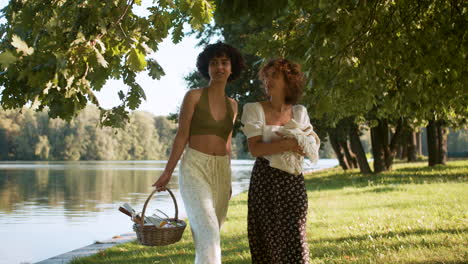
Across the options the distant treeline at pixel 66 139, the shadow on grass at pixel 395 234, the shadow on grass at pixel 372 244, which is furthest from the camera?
the distant treeline at pixel 66 139

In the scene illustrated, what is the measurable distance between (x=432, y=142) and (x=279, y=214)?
22.9 metres

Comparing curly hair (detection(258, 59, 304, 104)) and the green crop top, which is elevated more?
curly hair (detection(258, 59, 304, 104))

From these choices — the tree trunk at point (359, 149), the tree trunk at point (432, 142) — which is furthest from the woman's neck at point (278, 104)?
the tree trunk at point (432, 142)

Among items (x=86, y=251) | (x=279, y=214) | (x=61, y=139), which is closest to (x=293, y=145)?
(x=279, y=214)

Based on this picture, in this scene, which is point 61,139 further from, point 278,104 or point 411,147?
point 278,104

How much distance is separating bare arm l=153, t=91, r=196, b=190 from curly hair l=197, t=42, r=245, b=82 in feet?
1.10

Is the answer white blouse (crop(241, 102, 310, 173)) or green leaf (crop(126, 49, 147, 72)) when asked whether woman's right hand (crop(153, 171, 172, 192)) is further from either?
→ green leaf (crop(126, 49, 147, 72))

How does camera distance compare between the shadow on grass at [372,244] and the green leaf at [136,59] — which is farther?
the shadow on grass at [372,244]

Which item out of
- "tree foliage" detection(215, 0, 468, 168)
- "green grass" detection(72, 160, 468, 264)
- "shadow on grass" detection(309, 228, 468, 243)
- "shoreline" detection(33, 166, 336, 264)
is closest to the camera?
"tree foliage" detection(215, 0, 468, 168)

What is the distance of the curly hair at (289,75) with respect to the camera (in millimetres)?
4102

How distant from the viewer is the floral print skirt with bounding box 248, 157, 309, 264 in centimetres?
396

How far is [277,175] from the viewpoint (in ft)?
13.1

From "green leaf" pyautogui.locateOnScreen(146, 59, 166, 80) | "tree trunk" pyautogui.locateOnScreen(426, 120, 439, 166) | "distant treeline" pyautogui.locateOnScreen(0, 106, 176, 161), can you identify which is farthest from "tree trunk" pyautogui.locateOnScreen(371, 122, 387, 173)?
"distant treeline" pyautogui.locateOnScreen(0, 106, 176, 161)

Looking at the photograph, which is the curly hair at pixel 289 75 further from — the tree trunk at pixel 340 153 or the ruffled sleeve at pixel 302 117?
the tree trunk at pixel 340 153
